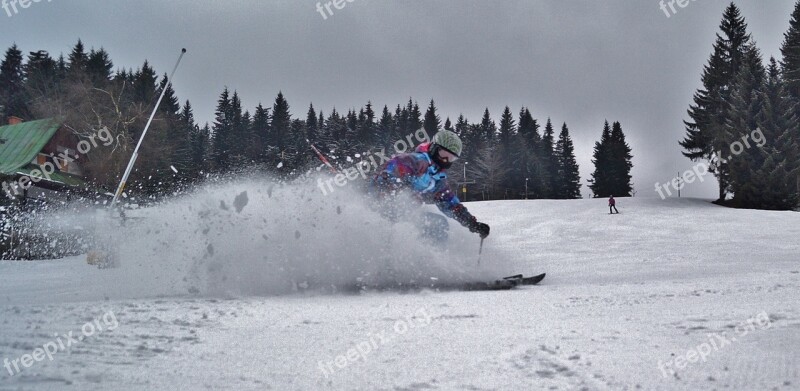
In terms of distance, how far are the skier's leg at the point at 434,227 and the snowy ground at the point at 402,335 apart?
0.38 meters

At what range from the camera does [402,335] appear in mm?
3281

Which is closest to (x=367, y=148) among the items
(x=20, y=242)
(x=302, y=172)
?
(x=20, y=242)

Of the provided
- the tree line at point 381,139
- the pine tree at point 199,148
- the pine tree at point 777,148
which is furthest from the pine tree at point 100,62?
the pine tree at point 777,148

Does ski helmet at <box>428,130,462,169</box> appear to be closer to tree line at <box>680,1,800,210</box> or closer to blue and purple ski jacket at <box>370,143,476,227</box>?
blue and purple ski jacket at <box>370,143,476,227</box>

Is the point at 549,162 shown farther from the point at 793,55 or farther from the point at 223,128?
the point at 223,128

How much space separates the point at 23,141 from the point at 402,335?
3539 cm

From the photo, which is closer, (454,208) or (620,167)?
(454,208)

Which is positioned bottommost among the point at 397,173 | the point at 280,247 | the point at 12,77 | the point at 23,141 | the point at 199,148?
the point at 280,247

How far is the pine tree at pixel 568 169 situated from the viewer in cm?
8338

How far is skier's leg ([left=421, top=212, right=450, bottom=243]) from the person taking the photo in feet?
22.9

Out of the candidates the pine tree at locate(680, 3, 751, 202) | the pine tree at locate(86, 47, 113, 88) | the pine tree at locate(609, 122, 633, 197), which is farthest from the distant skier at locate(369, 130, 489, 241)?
the pine tree at locate(609, 122, 633, 197)

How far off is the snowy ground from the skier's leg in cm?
38

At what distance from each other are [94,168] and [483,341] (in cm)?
3407

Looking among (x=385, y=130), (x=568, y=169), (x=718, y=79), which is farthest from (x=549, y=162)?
(x=718, y=79)
